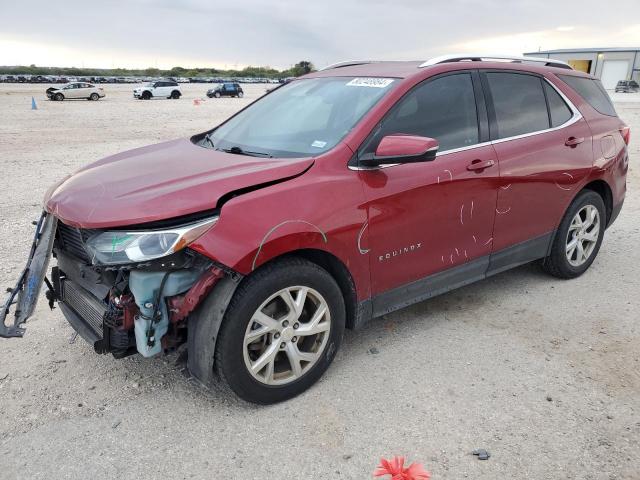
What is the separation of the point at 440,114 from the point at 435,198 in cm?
60

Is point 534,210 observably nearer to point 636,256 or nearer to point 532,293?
point 532,293

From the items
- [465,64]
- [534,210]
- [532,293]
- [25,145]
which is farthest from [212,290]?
[25,145]

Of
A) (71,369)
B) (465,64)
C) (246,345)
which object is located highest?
(465,64)

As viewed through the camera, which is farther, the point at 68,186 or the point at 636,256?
the point at 636,256

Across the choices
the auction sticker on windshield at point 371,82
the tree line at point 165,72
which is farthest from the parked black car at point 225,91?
the tree line at point 165,72

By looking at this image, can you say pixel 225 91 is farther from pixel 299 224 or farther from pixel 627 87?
pixel 299 224

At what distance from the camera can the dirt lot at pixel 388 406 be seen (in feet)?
8.69

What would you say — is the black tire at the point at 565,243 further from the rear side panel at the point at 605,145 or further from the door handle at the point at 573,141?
the door handle at the point at 573,141

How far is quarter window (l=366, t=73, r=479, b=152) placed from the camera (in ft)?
11.2

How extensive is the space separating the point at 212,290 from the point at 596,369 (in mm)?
2455

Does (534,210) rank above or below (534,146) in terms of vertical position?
below

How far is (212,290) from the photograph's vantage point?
278 centimetres

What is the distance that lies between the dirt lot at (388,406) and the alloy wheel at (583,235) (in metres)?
0.41

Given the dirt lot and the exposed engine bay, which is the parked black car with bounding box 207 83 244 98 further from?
the exposed engine bay
